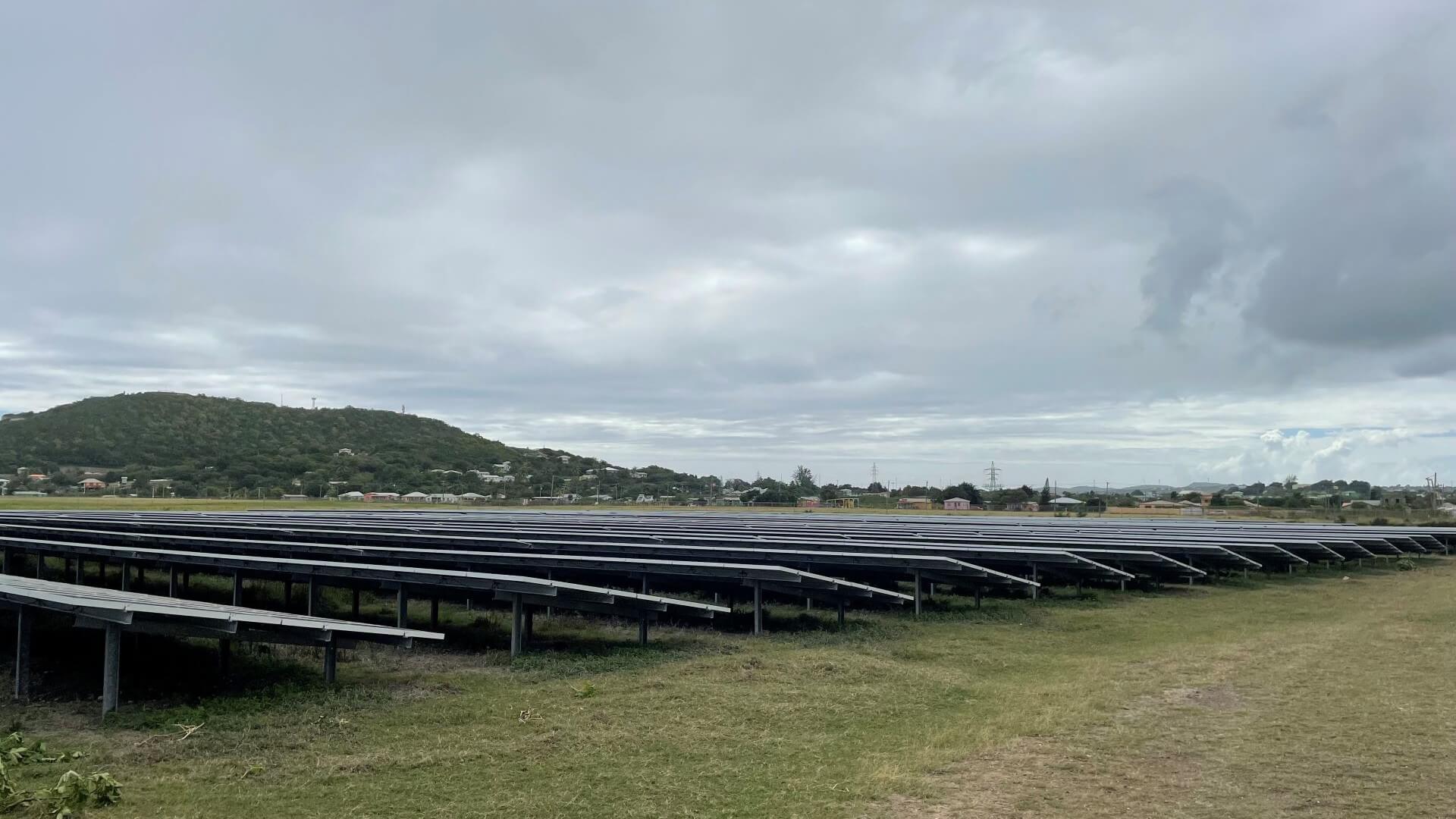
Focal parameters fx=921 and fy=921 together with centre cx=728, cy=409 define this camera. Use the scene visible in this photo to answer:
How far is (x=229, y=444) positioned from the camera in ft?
417

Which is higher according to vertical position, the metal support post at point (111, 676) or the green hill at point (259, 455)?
the green hill at point (259, 455)

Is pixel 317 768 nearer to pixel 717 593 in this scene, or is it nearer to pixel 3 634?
pixel 3 634

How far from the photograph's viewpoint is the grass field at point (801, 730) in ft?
22.5

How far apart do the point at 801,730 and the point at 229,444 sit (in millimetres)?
137002

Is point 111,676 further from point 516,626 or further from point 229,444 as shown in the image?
point 229,444

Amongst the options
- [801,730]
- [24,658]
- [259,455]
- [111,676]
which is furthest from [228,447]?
[801,730]

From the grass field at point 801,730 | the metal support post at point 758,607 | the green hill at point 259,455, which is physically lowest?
the grass field at point 801,730

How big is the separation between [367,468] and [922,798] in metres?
124

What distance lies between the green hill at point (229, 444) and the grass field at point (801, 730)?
9507 cm

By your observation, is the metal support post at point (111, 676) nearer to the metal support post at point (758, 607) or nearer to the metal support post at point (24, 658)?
the metal support post at point (24, 658)

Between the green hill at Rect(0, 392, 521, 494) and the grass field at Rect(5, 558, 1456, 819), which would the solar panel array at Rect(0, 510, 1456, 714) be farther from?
the green hill at Rect(0, 392, 521, 494)

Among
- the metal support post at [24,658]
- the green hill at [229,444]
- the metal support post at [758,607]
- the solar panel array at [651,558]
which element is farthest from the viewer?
the green hill at [229,444]

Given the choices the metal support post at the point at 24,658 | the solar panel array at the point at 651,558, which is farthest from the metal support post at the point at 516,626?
the metal support post at the point at 24,658

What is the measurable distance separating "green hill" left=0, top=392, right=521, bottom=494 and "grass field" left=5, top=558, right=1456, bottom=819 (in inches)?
3743
